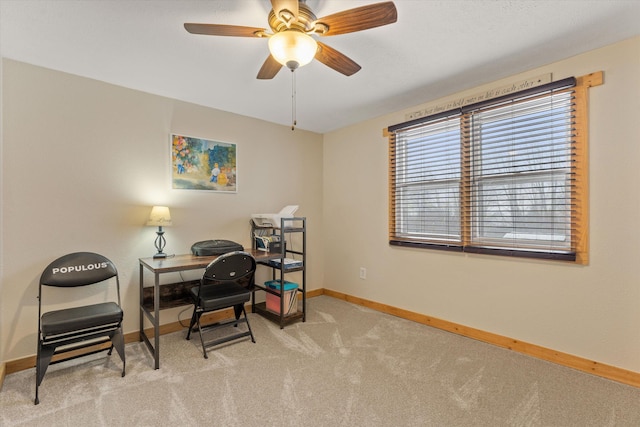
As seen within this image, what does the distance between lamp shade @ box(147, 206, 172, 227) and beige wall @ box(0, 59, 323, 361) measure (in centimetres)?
19

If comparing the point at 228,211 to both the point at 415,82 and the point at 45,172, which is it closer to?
the point at 45,172

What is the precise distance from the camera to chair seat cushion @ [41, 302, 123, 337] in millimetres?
1965

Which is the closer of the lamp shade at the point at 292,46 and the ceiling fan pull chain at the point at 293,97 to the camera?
the lamp shade at the point at 292,46

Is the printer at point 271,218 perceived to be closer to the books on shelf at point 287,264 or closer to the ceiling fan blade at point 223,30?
the books on shelf at point 287,264

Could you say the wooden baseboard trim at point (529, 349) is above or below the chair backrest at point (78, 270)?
below

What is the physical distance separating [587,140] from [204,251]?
3208mm

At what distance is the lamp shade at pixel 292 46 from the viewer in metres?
1.54

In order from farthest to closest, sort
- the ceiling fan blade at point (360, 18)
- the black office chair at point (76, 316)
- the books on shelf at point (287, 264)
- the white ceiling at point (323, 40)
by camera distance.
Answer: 1. the books on shelf at point (287, 264)
2. the black office chair at point (76, 316)
3. the white ceiling at point (323, 40)
4. the ceiling fan blade at point (360, 18)

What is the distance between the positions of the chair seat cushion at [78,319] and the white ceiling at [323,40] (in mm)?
1843

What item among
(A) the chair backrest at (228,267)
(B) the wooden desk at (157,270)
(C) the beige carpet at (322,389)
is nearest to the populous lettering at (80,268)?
(B) the wooden desk at (157,270)

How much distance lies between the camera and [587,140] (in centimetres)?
216

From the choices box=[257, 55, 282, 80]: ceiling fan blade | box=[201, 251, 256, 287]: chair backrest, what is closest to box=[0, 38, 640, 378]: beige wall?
box=[201, 251, 256, 287]: chair backrest

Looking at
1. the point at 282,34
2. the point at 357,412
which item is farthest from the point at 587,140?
the point at 357,412

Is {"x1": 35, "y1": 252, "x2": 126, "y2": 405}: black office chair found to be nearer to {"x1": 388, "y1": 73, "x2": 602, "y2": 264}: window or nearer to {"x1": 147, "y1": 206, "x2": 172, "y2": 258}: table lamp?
{"x1": 147, "y1": 206, "x2": 172, "y2": 258}: table lamp
